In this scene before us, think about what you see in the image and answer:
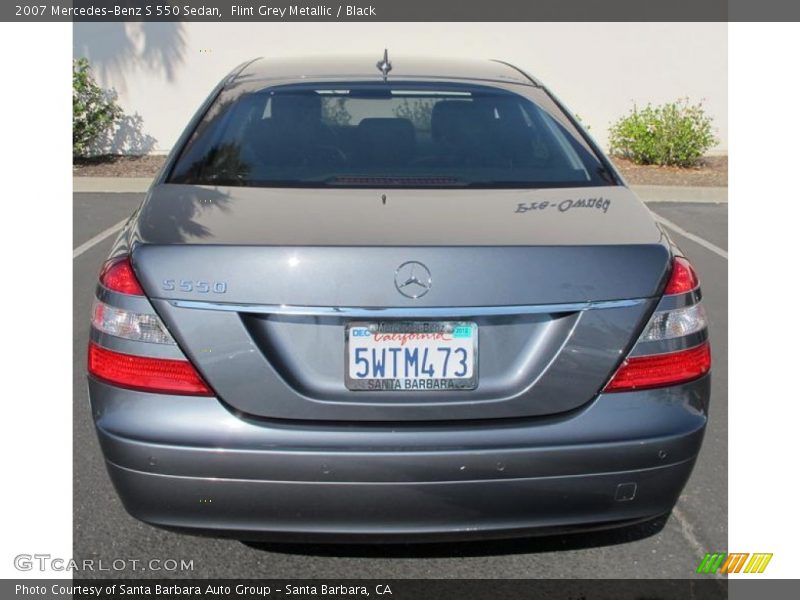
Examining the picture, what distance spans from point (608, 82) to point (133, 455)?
10434 mm

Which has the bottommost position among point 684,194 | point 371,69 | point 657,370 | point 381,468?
point 381,468

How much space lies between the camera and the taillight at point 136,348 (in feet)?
8.35

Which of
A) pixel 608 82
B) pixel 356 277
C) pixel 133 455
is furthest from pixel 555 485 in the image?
pixel 608 82

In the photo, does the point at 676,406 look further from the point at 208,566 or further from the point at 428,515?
the point at 208,566

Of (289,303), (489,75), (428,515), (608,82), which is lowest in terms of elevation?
(428,515)

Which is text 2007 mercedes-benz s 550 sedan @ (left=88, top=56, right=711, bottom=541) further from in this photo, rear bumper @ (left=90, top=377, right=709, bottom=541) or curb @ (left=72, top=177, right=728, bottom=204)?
curb @ (left=72, top=177, right=728, bottom=204)

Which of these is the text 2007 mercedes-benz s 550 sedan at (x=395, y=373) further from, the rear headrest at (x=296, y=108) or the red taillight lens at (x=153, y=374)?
the rear headrest at (x=296, y=108)

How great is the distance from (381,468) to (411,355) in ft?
1.02

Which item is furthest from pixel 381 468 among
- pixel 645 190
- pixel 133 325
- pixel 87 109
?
pixel 87 109

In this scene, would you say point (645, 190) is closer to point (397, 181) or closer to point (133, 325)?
point (397, 181)

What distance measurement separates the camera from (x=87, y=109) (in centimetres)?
1154

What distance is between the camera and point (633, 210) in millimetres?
2938

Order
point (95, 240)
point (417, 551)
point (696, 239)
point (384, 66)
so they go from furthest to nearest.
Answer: point (696, 239) < point (95, 240) < point (384, 66) < point (417, 551)
